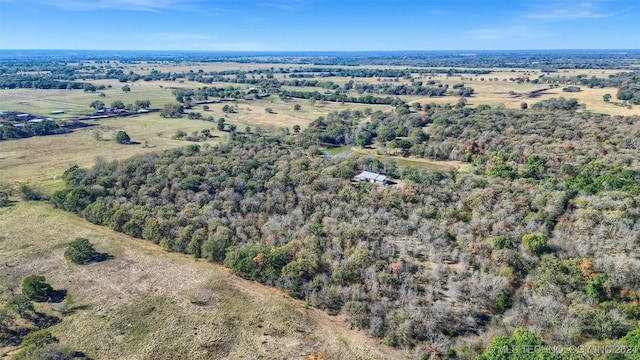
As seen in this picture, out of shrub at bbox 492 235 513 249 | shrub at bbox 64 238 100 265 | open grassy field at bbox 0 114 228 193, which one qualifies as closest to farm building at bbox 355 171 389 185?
shrub at bbox 492 235 513 249

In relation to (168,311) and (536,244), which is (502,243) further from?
(168,311)

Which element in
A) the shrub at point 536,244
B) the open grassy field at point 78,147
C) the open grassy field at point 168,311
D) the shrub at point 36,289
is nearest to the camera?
the open grassy field at point 168,311

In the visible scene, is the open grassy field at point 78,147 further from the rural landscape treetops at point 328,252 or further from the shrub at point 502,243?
the shrub at point 502,243

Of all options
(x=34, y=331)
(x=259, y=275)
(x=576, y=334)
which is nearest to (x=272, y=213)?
(x=259, y=275)

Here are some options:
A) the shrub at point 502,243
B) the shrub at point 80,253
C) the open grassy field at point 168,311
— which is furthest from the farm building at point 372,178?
the shrub at point 80,253

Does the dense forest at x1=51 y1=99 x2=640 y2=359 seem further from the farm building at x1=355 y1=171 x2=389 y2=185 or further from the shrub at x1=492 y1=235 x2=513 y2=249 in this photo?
the farm building at x1=355 y1=171 x2=389 y2=185
